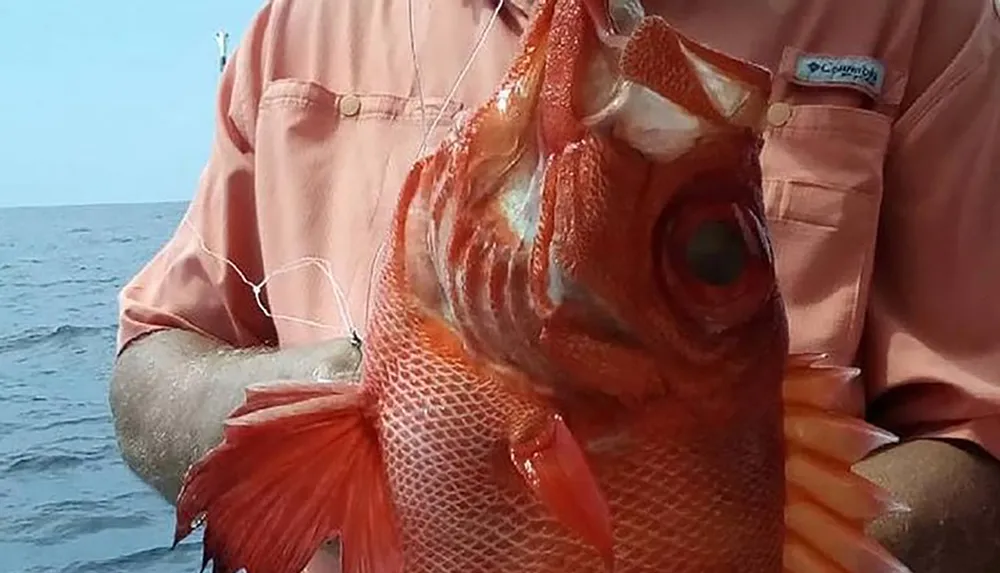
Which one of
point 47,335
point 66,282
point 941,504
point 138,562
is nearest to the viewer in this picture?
point 941,504

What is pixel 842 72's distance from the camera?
1393 millimetres

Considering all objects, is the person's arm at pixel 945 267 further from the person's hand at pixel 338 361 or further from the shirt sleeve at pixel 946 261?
the person's hand at pixel 338 361

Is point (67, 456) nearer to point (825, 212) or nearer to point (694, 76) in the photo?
point (825, 212)

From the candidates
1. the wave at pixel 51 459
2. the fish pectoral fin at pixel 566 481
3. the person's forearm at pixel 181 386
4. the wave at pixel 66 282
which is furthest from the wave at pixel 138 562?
the wave at pixel 66 282

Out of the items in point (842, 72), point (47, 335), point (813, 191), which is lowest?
point (47, 335)

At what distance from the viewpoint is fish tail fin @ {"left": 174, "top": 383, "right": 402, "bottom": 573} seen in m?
0.78

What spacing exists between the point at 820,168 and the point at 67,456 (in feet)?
21.5

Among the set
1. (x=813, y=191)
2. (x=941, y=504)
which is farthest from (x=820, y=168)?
(x=941, y=504)

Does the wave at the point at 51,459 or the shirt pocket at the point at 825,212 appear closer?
the shirt pocket at the point at 825,212

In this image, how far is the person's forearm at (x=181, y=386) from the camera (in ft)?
3.34

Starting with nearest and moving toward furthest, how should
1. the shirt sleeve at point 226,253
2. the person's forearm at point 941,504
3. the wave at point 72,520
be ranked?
1. the person's forearm at point 941,504
2. the shirt sleeve at point 226,253
3. the wave at point 72,520

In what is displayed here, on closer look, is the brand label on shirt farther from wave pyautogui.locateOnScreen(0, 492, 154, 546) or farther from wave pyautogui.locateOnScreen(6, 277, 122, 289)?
wave pyautogui.locateOnScreen(6, 277, 122, 289)

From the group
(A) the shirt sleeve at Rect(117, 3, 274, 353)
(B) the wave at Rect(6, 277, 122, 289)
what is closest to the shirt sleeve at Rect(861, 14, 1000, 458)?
(A) the shirt sleeve at Rect(117, 3, 274, 353)

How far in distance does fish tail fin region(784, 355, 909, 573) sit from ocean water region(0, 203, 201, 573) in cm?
36
